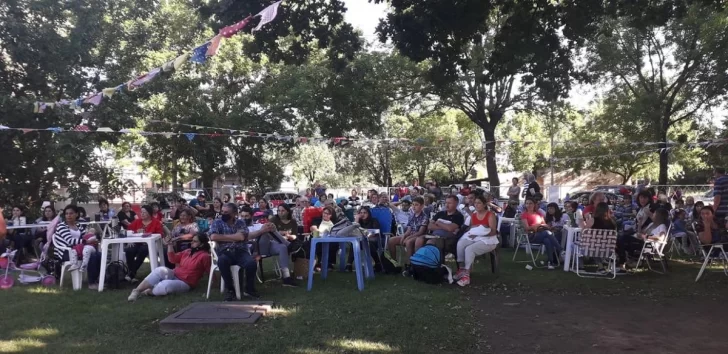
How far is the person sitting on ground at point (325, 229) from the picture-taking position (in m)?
7.31

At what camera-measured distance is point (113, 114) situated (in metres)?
15.5

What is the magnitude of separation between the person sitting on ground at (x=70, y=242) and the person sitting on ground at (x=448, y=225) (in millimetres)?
4305

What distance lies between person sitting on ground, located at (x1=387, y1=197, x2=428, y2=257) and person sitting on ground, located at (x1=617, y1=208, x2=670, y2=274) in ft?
9.46

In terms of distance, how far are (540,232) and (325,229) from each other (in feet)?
10.9

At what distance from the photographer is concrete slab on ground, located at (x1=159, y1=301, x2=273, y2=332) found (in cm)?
489

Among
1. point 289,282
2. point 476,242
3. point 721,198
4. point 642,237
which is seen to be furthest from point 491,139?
point 289,282

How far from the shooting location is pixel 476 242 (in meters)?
7.19

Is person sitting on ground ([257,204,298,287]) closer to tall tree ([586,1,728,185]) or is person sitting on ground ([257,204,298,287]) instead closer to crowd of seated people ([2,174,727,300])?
crowd of seated people ([2,174,727,300])

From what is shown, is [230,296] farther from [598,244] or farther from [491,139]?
[491,139]

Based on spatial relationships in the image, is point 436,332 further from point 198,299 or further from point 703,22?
point 703,22

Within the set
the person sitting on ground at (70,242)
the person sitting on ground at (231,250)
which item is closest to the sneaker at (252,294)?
the person sitting on ground at (231,250)

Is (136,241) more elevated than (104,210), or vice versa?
(104,210)

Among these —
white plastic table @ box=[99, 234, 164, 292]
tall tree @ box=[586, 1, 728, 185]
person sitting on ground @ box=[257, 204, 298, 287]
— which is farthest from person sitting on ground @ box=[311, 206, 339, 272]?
tall tree @ box=[586, 1, 728, 185]

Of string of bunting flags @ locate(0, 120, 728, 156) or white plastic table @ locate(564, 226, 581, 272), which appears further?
string of bunting flags @ locate(0, 120, 728, 156)
